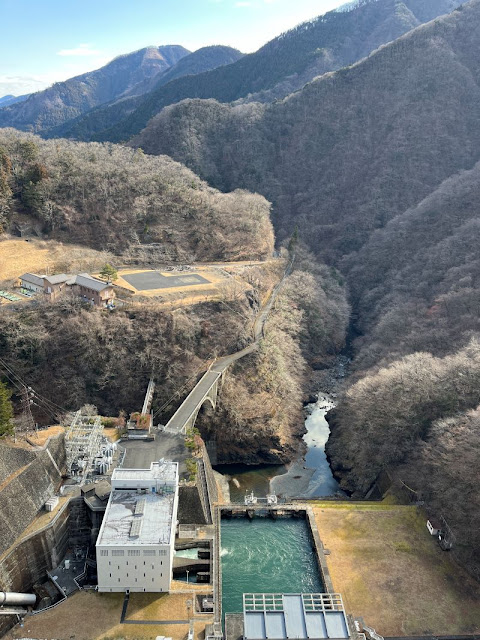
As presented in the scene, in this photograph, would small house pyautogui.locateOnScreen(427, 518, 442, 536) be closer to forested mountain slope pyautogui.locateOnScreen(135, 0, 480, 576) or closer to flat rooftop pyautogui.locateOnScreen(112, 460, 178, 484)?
forested mountain slope pyautogui.locateOnScreen(135, 0, 480, 576)

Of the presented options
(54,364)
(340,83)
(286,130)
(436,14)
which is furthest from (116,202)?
(436,14)

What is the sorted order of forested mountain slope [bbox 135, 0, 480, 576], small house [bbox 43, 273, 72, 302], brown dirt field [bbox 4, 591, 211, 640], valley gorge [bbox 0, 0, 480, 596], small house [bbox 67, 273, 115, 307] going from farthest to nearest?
→ small house [bbox 67, 273, 115, 307] < small house [bbox 43, 273, 72, 302] < valley gorge [bbox 0, 0, 480, 596] < forested mountain slope [bbox 135, 0, 480, 576] < brown dirt field [bbox 4, 591, 211, 640]

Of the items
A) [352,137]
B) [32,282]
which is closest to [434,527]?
[32,282]

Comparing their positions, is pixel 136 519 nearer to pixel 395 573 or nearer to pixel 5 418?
pixel 5 418

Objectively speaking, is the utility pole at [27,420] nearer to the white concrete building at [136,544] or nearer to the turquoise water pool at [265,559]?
the white concrete building at [136,544]

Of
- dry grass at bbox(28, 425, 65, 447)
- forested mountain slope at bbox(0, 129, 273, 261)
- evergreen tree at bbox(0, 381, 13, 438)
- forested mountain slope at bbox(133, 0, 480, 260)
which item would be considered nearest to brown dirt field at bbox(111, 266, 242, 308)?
forested mountain slope at bbox(0, 129, 273, 261)
